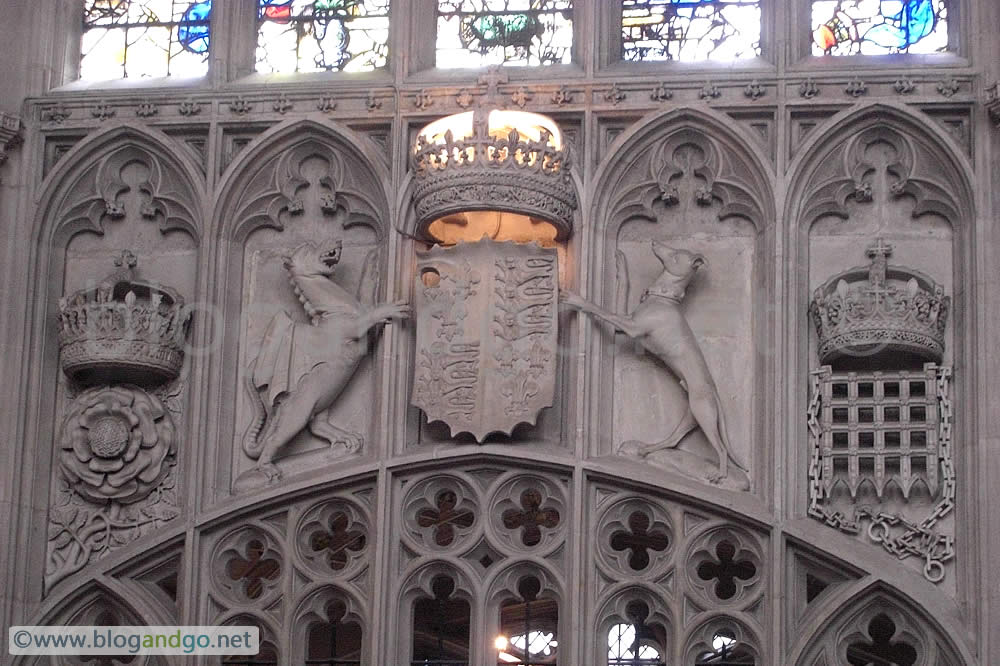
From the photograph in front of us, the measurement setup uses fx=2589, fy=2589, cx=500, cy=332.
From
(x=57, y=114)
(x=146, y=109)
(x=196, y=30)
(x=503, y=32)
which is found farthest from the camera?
(x=196, y=30)

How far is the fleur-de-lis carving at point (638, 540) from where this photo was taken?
709 inches

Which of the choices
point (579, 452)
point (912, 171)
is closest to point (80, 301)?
point (579, 452)

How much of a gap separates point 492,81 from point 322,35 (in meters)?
1.75

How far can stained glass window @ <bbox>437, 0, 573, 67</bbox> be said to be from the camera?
19.1m

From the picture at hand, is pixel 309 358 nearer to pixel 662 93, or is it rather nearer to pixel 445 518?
pixel 445 518

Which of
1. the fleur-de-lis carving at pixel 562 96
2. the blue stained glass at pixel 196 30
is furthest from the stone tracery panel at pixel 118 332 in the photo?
the fleur-de-lis carving at pixel 562 96

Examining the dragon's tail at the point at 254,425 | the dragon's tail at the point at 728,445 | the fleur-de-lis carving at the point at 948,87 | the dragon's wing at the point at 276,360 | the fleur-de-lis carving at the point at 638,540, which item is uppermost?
the fleur-de-lis carving at the point at 948,87

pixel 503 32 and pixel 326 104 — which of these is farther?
pixel 503 32

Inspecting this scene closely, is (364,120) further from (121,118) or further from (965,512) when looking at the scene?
(965,512)

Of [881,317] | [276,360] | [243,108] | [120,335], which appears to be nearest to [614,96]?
[881,317]

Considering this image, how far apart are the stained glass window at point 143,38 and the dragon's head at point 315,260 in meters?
1.91

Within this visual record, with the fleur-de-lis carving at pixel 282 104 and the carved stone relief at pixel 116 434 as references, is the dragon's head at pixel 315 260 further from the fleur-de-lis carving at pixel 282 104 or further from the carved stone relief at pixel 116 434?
the fleur-de-lis carving at pixel 282 104

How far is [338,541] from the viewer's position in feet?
63.7

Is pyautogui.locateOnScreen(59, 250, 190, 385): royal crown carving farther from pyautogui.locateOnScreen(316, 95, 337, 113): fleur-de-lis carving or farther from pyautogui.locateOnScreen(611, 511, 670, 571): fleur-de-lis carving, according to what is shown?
pyautogui.locateOnScreen(611, 511, 670, 571): fleur-de-lis carving
